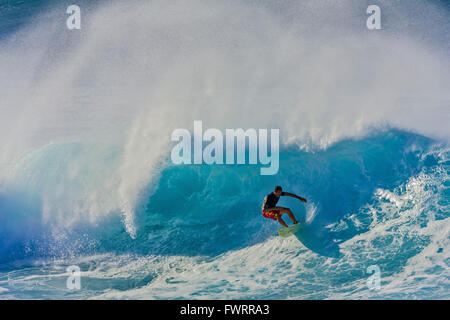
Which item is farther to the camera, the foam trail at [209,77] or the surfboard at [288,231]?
the foam trail at [209,77]

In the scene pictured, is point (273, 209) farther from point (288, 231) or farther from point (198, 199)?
point (198, 199)

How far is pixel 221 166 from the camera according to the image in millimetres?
10852

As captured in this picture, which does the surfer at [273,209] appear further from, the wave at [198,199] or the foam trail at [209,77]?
the foam trail at [209,77]

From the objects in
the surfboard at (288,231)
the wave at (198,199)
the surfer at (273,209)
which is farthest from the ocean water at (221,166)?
the surfer at (273,209)

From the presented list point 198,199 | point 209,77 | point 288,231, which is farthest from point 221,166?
point 209,77

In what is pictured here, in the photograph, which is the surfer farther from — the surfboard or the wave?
the wave

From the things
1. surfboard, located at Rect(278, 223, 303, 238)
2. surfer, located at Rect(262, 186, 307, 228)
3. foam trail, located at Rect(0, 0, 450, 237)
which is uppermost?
foam trail, located at Rect(0, 0, 450, 237)

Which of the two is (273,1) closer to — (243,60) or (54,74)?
(243,60)

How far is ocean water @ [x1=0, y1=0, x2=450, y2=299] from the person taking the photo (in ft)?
26.7

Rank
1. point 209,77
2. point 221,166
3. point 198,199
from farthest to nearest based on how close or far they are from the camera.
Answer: point 209,77
point 221,166
point 198,199

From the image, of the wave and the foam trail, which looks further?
the foam trail

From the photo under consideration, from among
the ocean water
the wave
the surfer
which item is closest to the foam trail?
the ocean water

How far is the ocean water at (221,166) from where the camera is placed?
8.13m
